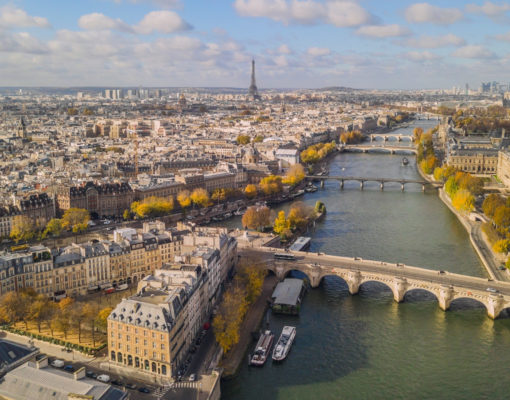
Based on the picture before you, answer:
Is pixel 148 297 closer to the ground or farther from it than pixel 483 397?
farther from it

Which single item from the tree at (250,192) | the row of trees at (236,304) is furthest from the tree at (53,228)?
the tree at (250,192)

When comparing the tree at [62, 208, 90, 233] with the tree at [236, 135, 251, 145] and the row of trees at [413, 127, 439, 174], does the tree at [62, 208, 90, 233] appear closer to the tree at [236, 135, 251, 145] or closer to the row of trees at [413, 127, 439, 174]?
the row of trees at [413, 127, 439, 174]

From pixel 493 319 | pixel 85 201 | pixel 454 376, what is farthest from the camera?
pixel 85 201

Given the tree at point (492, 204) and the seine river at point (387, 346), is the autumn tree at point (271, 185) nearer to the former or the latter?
the seine river at point (387, 346)

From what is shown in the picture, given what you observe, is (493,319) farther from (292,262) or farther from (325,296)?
(292,262)

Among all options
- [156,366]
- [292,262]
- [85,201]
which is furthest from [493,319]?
[85,201]

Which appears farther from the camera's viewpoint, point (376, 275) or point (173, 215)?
point (173, 215)
